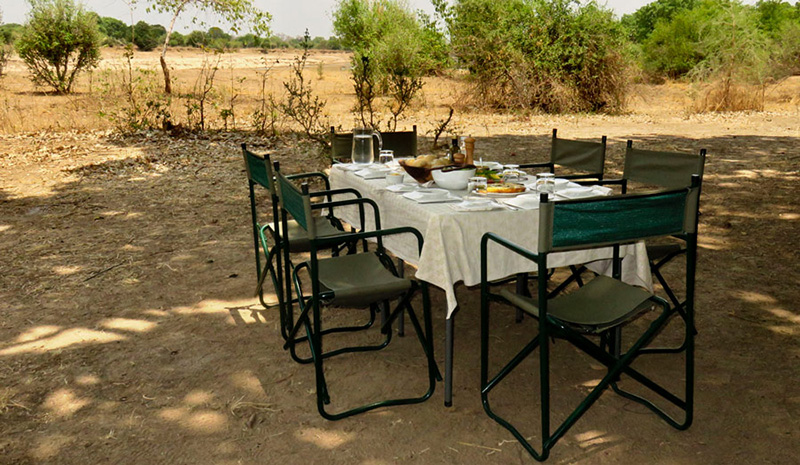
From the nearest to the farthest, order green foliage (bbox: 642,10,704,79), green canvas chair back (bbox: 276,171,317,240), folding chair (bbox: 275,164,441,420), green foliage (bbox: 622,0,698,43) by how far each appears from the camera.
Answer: green canvas chair back (bbox: 276,171,317,240)
folding chair (bbox: 275,164,441,420)
green foliage (bbox: 642,10,704,79)
green foliage (bbox: 622,0,698,43)

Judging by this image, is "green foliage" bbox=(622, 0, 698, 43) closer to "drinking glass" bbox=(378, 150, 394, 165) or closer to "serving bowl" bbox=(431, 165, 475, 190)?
"drinking glass" bbox=(378, 150, 394, 165)

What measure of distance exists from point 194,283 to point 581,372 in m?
2.56

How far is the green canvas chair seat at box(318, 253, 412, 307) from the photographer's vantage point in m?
2.62

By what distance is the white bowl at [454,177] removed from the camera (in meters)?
3.00

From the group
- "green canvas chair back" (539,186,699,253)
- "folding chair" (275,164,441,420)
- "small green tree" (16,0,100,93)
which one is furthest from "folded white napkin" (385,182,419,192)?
"small green tree" (16,0,100,93)

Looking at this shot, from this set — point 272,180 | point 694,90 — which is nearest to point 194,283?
point 272,180

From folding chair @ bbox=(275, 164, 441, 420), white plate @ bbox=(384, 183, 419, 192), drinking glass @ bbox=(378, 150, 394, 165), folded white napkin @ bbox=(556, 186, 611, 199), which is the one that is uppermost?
drinking glass @ bbox=(378, 150, 394, 165)

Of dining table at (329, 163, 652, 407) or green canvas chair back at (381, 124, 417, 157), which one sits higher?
green canvas chair back at (381, 124, 417, 157)

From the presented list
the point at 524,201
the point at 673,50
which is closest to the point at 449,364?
the point at 524,201

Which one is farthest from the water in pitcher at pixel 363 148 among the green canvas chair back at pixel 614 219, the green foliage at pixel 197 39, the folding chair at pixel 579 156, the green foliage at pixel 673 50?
the green foliage at pixel 673 50

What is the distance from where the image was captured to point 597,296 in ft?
8.63

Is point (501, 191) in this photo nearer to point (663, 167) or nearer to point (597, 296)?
point (597, 296)

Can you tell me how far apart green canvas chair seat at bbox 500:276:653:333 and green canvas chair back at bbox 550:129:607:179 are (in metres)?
1.20

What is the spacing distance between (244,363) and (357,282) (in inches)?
30.7
